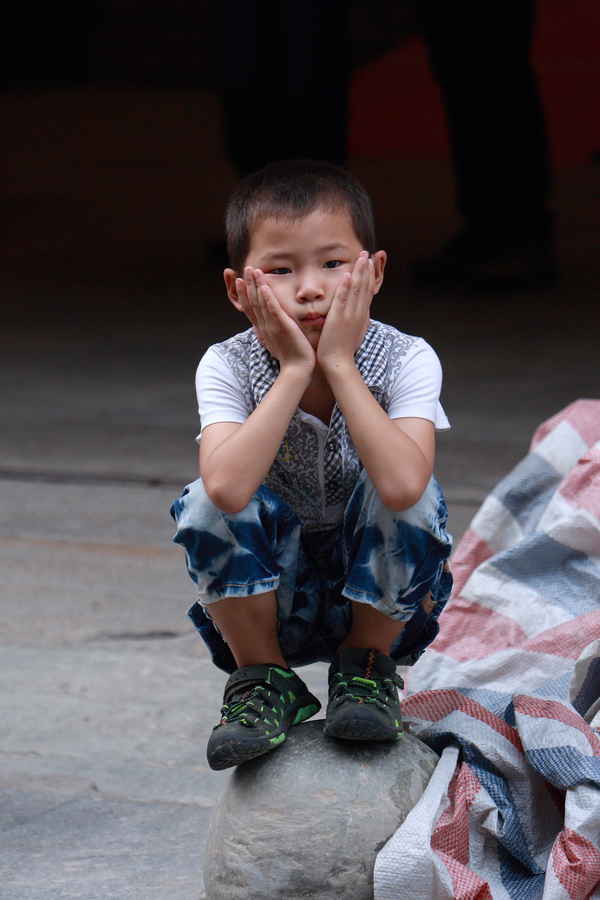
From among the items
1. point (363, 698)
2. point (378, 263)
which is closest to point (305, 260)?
point (378, 263)

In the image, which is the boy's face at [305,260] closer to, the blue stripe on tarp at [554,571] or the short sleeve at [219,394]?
the short sleeve at [219,394]

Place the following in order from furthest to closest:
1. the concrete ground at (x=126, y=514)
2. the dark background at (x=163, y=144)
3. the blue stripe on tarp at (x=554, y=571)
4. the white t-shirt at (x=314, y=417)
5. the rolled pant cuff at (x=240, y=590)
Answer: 1. the dark background at (x=163, y=144)
2. the blue stripe on tarp at (x=554, y=571)
3. the concrete ground at (x=126, y=514)
4. the white t-shirt at (x=314, y=417)
5. the rolled pant cuff at (x=240, y=590)

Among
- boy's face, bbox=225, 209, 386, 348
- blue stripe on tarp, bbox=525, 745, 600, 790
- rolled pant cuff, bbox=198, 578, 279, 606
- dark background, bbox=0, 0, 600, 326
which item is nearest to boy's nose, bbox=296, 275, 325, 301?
boy's face, bbox=225, 209, 386, 348

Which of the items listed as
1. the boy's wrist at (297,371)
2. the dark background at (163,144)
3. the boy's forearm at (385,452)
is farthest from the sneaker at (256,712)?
the dark background at (163,144)

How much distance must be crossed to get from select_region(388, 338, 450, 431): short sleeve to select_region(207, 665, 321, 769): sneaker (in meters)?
0.49

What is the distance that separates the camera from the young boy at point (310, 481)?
1.82 meters

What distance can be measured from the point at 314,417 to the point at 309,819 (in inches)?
25.9

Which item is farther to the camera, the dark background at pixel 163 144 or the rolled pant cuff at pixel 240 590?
the dark background at pixel 163 144

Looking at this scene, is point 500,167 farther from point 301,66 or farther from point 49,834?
point 49,834

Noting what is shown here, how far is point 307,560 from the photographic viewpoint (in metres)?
2.05

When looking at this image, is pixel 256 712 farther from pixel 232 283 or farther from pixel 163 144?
pixel 163 144

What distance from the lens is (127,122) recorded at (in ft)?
40.6

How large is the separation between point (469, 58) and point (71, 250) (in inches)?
117

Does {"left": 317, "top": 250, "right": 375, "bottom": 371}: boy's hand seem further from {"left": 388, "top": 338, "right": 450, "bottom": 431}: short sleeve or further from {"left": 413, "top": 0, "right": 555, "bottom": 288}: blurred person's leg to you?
{"left": 413, "top": 0, "right": 555, "bottom": 288}: blurred person's leg
